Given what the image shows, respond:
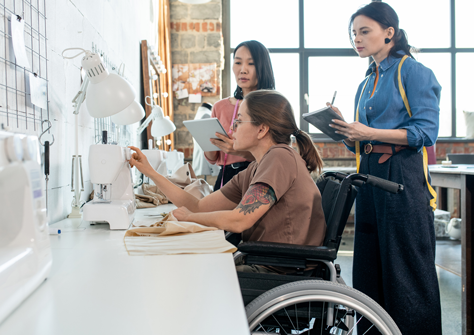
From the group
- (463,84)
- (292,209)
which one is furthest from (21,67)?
(463,84)

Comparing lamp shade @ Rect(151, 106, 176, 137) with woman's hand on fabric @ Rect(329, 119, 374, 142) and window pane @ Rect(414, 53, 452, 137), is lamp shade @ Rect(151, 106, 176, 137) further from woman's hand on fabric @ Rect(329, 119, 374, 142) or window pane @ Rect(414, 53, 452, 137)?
window pane @ Rect(414, 53, 452, 137)

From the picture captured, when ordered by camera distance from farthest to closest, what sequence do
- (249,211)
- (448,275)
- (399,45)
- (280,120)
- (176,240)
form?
(448,275) → (399,45) → (280,120) → (249,211) → (176,240)

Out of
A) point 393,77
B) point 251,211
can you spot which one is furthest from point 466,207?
point 251,211

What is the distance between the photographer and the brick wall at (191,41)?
433 cm

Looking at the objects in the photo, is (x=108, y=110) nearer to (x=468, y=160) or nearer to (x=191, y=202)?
(x=191, y=202)

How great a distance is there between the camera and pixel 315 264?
106cm

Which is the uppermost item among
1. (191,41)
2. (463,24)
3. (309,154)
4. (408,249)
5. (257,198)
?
(463,24)

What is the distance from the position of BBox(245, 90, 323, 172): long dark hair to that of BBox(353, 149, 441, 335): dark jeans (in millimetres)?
375

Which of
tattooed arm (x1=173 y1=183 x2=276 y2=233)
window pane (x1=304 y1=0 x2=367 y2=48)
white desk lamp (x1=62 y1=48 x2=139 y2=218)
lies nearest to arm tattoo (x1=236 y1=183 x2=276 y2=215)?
tattooed arm (x1=173 y1=183 x2=276 y2=233)

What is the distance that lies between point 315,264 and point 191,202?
0.58 m

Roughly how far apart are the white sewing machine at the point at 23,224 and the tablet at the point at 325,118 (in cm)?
108

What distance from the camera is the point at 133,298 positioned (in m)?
0.59

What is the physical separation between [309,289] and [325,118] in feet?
2.88

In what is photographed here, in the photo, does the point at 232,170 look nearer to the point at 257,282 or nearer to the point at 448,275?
the point at 257,282
